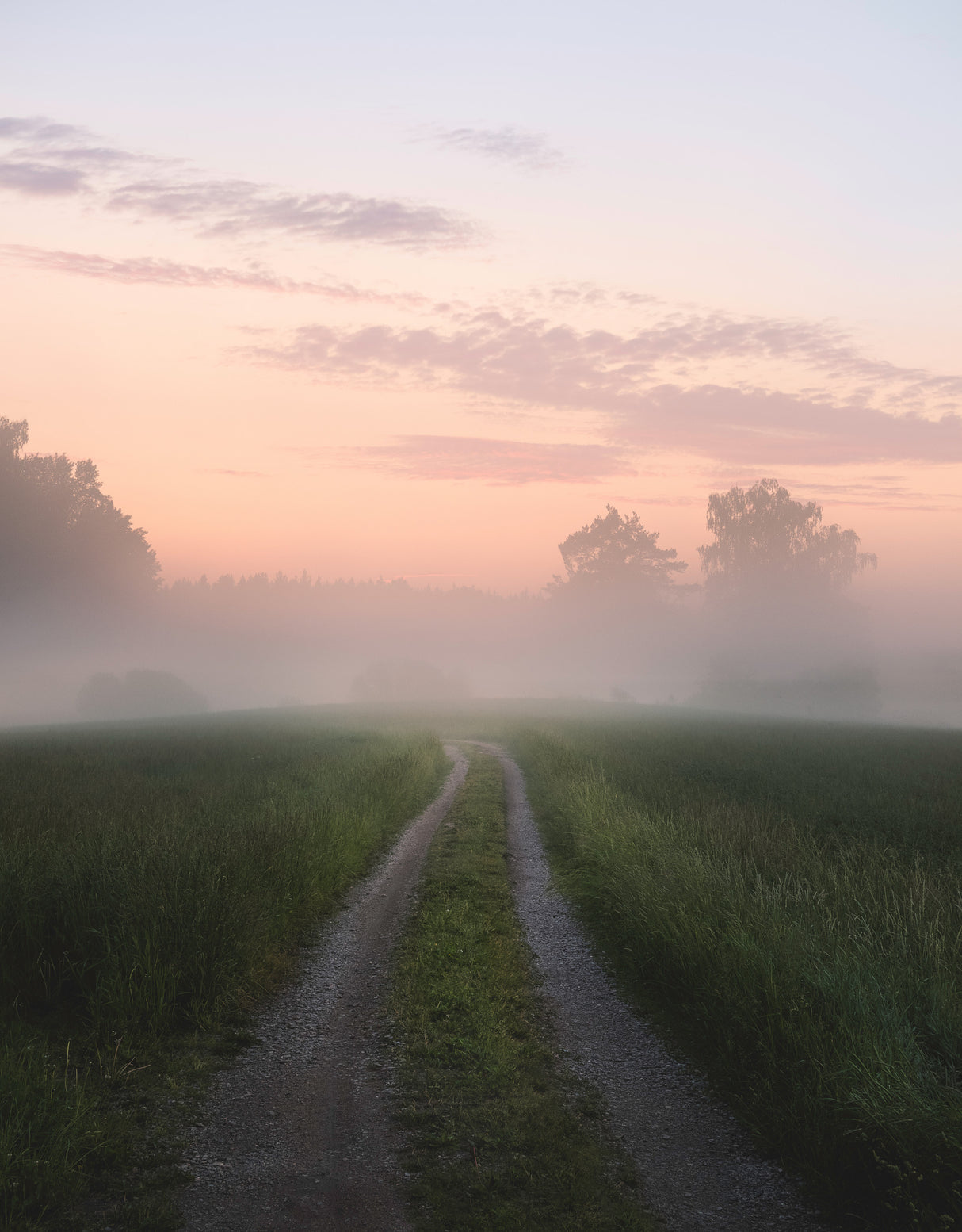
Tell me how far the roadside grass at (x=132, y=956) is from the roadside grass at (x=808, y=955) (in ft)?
14.7

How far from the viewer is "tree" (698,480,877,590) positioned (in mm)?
96312

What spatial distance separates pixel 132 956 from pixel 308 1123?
3070 millimetres

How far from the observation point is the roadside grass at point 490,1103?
15.2 ft

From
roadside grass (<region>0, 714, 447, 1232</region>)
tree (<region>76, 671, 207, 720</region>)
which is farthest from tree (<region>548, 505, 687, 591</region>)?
roadside grass (<region>0, 714, 447, 1232</region>)

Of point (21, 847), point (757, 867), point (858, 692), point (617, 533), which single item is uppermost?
point (617, 533)

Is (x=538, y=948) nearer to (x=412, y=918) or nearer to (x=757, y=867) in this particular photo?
(x=412, y=918)

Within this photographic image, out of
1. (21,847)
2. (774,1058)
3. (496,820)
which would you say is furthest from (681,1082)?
(496,820)

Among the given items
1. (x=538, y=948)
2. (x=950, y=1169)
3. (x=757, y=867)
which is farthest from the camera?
(x=757, y=867)

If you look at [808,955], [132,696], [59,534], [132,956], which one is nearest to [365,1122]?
[132,956]

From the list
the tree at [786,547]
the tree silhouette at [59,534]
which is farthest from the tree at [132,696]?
the tree at [786,547]

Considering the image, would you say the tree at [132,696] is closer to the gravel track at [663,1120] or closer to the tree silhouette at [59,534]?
the tree silhouette at [59,534]

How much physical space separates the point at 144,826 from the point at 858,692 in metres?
102

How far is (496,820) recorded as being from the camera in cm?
1786

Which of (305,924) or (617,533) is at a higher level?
(617,533)
